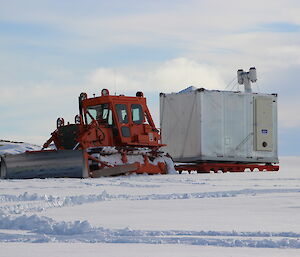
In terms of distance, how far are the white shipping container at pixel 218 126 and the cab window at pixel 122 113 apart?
13.4 ft

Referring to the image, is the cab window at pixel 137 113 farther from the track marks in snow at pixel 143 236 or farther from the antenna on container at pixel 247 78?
the track marks in snow at pixel 143 236

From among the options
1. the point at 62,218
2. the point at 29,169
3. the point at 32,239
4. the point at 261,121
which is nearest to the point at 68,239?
the point at 32,239

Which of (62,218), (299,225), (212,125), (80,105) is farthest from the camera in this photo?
(212,125)

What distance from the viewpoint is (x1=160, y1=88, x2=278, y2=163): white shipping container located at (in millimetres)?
22094

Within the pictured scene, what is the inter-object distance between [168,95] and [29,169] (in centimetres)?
759

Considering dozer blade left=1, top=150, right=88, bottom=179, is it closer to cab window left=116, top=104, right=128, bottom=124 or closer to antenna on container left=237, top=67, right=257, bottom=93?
cab window left=116, top=104, right=128, bottom=124

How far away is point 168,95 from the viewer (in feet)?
75.7

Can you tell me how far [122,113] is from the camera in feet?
61.7

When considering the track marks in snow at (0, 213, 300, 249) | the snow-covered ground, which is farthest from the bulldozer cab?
the track marks in snow at (0, 213, 300, 249)

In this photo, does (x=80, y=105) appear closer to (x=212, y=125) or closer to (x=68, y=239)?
(x=212, y=125)

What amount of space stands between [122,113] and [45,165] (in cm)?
313

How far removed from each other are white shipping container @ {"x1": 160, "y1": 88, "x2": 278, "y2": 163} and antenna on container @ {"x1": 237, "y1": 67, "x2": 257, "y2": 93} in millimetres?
1161

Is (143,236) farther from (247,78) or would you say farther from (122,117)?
(247,78)

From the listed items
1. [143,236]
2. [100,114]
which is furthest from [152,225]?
[100,114]
